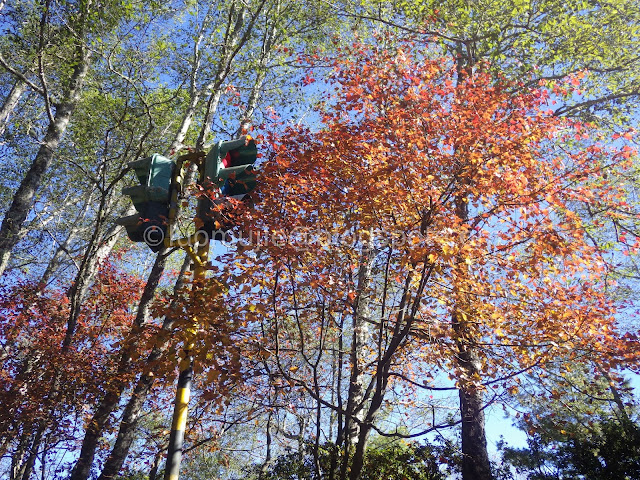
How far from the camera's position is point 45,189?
52.0ft

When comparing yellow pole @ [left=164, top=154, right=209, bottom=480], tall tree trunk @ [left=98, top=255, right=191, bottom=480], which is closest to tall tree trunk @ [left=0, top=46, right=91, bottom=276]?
tall tree trunk @ [left=98, top=255, right=191, bottom=480]

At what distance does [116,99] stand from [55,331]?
23.3 feet

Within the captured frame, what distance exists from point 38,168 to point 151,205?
6.21 metres

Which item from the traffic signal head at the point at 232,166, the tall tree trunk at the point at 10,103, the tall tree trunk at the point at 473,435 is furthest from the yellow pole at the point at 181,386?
the tall tree trunk at the point at 10,103

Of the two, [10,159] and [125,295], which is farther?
[10,159]

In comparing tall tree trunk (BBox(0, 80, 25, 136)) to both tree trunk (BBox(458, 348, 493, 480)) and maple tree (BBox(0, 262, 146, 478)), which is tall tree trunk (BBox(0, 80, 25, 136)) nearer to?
maple tree (BBox(0, 262, 146, 478))

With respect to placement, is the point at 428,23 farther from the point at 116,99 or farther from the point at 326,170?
the point at 116,99

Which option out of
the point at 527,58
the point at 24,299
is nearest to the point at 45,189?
the point at 24,299

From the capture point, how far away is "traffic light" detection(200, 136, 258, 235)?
4062 millimetres

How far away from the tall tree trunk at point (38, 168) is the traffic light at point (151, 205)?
16.0ft

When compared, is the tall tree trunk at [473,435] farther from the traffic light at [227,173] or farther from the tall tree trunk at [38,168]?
the tall tree trunk at [38,168]

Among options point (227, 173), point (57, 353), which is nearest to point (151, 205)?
point (227, 173)

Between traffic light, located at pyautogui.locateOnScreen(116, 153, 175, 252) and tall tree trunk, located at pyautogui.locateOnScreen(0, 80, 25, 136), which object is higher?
tall tree trunk, located at pyautogui.locateOnScreen(0, 80, 25, 136)

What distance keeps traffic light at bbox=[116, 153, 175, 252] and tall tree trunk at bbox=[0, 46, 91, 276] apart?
16.0 feet
